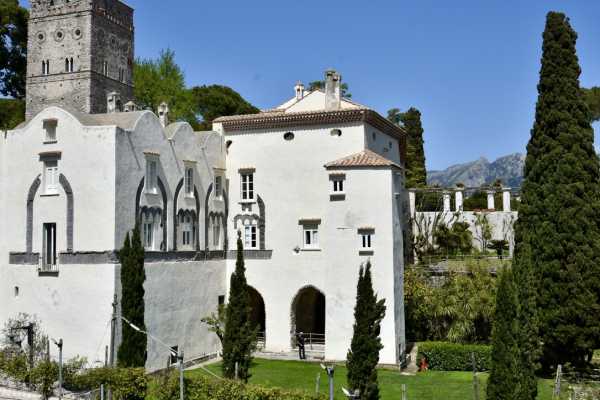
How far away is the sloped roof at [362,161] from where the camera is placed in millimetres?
28192

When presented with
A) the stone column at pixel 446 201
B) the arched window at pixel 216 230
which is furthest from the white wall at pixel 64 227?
the stone column at pixel 446 201

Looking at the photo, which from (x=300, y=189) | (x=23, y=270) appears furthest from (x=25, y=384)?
(x=300, y=189)

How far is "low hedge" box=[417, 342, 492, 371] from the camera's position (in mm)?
27547

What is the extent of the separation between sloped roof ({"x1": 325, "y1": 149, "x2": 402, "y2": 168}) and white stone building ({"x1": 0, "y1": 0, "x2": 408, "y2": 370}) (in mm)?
58

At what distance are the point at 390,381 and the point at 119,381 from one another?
34.7 ft

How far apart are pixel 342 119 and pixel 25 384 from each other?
685 inches

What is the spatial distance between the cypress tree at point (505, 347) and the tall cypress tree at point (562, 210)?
593cm

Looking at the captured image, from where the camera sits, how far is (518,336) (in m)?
18.6

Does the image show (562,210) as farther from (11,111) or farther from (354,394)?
(11,111)

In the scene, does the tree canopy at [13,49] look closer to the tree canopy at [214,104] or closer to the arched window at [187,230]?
the tree canopy at [214,104]

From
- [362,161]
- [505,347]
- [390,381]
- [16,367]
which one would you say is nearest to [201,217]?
[362,161]

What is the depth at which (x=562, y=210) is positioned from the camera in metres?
25.8

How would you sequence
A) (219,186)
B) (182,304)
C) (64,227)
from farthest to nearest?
(219,186) → (182,304) → (64,227)

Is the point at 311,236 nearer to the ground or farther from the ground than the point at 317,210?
nearer to the ground
